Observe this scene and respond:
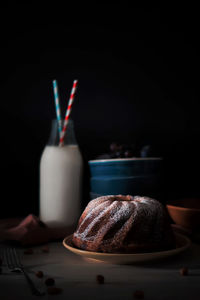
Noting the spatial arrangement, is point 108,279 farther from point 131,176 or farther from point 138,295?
point 131,176

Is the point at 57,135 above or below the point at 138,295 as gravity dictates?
above

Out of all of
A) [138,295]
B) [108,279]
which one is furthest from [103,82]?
[138,295]

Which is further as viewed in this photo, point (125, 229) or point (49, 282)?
point (125, 229)

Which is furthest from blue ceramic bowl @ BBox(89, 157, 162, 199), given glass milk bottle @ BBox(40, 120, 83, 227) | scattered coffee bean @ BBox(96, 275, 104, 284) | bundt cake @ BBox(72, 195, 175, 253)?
scattered coffee bean @ BBox(96, 275, 104, 284)

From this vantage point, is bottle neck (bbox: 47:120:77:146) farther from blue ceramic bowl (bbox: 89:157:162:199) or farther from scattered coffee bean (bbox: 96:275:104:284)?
scattered coffee bean (bbox: 96:275:104:284)

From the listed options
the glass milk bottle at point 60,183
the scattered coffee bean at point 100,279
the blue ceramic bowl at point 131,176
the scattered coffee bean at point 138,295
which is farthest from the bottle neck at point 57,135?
the scattered coffee bean at point 138,295

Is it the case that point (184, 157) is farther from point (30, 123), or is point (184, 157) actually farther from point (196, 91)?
point (30, 123)

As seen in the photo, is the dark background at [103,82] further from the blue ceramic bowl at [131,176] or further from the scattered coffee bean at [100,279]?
the scattered coffee bean at [100,279]

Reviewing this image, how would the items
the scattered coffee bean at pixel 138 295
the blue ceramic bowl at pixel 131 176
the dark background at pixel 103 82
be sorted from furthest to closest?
1. the dark background at pixel 103 82
2. the blue ceramic bowl at pixel 131 176
3. the scattered coffee bean at pixel 138 295
